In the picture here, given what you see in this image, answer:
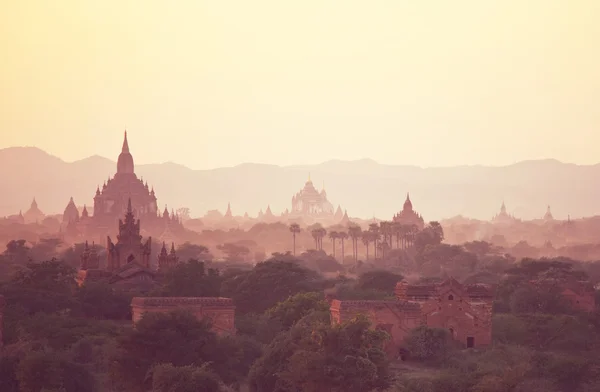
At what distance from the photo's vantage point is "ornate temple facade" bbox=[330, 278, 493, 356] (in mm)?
45250

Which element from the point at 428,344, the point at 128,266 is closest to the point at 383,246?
the point at 128,266

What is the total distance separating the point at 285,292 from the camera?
6272 centimetres

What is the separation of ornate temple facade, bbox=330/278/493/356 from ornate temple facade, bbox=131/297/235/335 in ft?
11.8

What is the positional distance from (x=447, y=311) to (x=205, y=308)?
27.8 feet

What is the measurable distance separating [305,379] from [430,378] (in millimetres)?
5008

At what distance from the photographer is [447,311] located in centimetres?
4659

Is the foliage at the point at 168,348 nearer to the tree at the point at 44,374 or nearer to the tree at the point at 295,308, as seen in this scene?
the tree at the point at 44,374

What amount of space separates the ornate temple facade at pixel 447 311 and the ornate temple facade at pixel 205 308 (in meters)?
3.61

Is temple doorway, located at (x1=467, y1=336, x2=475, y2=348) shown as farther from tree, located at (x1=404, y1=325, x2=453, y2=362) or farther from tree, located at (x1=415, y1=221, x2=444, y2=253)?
tree, located at (x1=415, y1=221, x2=444, y2=253)

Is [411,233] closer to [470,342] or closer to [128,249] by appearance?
[128,249]

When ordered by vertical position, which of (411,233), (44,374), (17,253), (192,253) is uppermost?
(411,233)

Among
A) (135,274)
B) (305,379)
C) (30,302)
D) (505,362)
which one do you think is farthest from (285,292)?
(305,379)

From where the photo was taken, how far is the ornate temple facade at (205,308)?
4488cm

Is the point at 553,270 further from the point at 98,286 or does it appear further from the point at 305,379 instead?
the point at 305,379
